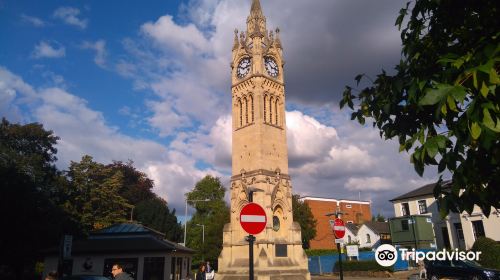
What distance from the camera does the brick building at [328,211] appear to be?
66562mm

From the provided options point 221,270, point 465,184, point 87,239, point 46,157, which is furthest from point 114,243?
point 465,184

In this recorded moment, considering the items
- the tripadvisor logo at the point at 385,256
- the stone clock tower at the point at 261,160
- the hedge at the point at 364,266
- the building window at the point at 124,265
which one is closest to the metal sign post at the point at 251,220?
the tripadvisor logo at the point at 385,256

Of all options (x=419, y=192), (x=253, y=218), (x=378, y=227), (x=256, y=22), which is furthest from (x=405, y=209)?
(x=253, y=218)

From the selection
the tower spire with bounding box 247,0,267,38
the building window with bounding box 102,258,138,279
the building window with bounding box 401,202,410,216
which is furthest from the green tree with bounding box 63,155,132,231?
the building window with bounding box 401,202,410,216

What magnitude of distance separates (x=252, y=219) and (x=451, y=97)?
556 centimetres

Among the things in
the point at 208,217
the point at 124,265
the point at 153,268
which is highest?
the point at 208,217

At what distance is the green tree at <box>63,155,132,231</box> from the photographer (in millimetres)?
42094

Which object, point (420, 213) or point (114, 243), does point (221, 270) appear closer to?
point (114, 243)

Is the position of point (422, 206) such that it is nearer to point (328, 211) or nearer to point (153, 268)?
point (328, 211)

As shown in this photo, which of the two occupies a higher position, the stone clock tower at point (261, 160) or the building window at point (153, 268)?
the stone clock tower at point (261, 160)

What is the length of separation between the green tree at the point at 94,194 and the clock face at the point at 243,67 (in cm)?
1918

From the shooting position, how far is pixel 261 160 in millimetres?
36156

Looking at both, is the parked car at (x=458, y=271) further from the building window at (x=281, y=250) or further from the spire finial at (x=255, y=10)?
the spire finial at (x=255, y=10)

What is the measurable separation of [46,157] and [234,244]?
23.3 meters
